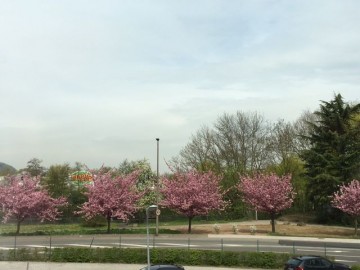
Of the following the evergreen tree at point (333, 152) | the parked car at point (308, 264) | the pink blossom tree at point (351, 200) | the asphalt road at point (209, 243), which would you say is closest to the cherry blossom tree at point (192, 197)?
the asphalt road at point (209, 243)

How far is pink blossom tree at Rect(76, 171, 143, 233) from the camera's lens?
42.7m

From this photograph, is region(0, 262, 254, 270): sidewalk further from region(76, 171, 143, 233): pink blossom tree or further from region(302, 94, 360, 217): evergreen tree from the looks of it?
region(302, 94, 360, 217): evergreen tree

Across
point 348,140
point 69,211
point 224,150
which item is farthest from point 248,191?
point 69,211

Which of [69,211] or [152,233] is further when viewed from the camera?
[69,211]

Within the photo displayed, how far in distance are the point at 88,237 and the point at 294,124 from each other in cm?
4237

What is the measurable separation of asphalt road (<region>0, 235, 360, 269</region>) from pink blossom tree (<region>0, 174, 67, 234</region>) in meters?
3.81

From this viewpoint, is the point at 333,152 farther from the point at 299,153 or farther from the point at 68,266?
the point at 68,266

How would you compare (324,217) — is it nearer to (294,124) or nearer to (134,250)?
(294,124)

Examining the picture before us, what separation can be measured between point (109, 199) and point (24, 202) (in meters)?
8.10

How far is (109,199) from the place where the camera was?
4288 centimetres

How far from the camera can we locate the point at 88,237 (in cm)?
3966

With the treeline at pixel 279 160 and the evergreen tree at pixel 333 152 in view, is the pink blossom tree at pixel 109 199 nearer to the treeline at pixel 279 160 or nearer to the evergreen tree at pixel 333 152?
the treeline at pixel 279 160

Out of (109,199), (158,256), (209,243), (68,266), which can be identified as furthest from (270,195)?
(68,266)

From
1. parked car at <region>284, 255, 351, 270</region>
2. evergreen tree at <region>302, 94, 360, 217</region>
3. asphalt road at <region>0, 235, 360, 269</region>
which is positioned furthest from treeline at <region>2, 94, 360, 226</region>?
parked car at <region>284, 255, 351, 270</region>
